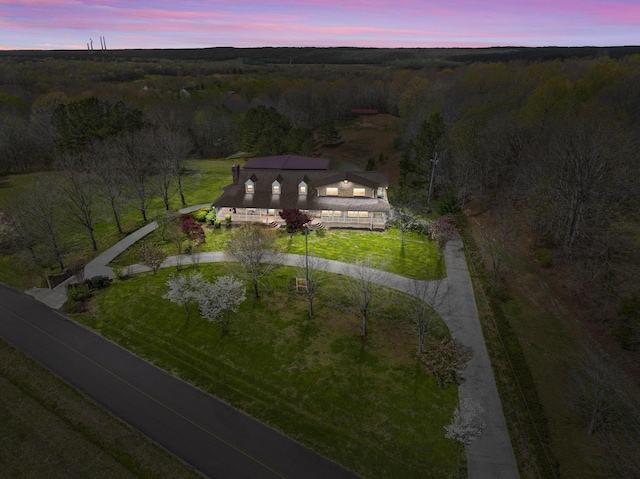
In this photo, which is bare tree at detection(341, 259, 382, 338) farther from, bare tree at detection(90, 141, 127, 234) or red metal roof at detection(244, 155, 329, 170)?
bare tree at detection(90, 141, 127, 234)

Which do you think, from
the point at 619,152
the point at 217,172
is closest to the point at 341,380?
the point at 619,152

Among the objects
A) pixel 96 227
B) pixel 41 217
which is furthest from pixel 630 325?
pixel 96 227

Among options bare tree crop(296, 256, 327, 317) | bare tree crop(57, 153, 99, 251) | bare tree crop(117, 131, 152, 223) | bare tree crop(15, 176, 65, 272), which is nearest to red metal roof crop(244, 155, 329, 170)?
bare tree crop(117, 131, 152, 223)

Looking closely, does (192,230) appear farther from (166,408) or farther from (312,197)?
(166,408)

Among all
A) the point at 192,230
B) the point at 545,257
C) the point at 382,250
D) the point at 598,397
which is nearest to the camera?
the point at 598,397

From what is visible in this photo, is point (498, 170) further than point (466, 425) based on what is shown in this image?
Yes

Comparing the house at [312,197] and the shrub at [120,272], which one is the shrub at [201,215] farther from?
the shrub at [120,272]

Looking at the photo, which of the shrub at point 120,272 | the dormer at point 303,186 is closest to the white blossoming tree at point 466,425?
the shrub at point 120,272
